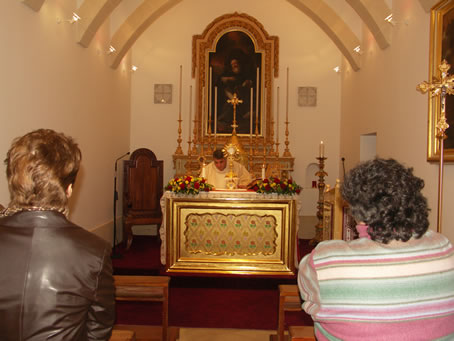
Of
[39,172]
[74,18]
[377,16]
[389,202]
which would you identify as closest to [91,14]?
[74,18]

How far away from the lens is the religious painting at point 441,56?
16.7 feet

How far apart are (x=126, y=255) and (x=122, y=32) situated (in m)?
4.78

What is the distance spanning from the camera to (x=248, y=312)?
5.40 meters

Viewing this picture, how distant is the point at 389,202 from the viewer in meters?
1.76

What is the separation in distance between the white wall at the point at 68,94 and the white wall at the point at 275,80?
2.01 ft

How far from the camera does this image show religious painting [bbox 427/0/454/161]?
5102mm

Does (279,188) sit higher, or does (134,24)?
(134,24)

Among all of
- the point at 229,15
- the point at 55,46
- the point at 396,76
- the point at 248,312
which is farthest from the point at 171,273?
the point at 229,15

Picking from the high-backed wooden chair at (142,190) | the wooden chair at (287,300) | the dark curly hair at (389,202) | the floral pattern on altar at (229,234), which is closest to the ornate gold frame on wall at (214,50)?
the high-backed wooden chair at (142,190)

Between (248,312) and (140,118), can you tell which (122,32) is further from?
(248,312)

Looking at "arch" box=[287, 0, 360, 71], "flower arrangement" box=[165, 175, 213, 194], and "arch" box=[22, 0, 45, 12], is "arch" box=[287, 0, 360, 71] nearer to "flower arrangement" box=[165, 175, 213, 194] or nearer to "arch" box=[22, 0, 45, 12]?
"flower arrangement" box=[165, 175, 213, 194]

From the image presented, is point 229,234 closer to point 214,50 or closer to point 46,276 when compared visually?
point 46,276

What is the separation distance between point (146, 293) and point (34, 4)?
408 centimetres

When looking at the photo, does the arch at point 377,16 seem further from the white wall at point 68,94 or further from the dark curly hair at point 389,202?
the dark curly hair at point 389,202
